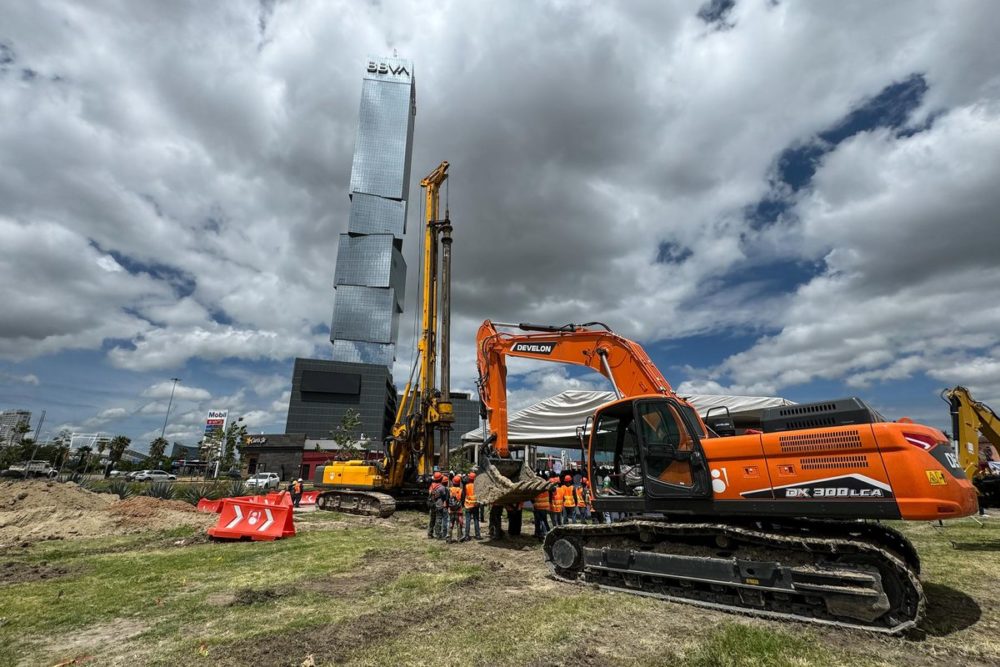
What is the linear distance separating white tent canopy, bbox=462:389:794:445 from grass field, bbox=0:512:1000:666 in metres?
11.7

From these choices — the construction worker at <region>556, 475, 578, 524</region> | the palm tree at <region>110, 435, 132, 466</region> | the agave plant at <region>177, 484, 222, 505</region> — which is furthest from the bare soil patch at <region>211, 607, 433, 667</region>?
the palm tree at <region>110, 435, 132, 466</region>

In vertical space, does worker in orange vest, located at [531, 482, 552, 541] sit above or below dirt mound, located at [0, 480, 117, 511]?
below

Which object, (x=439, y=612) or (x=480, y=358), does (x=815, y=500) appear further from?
(x=480, y=358)

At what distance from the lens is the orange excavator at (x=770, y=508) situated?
5.15 meters

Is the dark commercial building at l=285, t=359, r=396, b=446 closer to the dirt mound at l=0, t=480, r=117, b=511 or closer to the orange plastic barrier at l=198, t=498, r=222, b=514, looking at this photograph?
the orange plastic barrier at l=198, t=498, r=222, b=514

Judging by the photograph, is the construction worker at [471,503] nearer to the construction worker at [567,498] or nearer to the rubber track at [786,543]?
the construction worker at [567,498]

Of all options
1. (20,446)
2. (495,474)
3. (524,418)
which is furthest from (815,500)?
(20,446)

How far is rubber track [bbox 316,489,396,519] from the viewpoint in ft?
53.9

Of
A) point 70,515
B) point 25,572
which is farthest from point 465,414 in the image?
point 25,572

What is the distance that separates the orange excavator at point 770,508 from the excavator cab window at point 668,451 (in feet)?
0.05

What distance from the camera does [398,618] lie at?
5.75 m

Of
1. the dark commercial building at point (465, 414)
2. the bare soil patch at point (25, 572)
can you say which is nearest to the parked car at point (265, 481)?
the bare soil patch at point (25, 572)

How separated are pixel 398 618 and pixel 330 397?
338 ft

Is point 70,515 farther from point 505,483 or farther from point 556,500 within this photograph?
point 556,500
